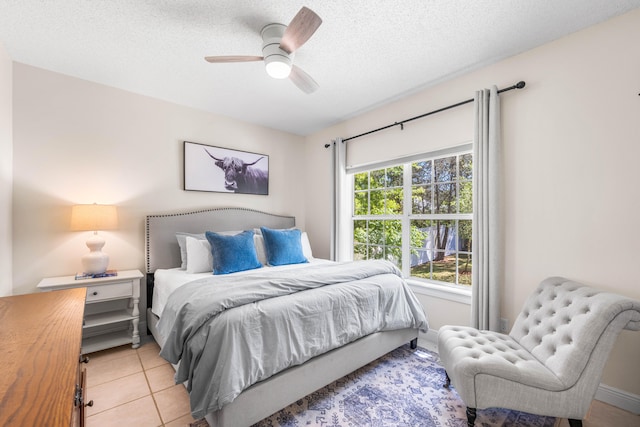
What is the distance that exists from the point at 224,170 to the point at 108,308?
1.95m

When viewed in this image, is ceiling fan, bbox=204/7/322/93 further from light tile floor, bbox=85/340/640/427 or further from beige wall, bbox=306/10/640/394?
light tile floor, bbox=85/340/640/427

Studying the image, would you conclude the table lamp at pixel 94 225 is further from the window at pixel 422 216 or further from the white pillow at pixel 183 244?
the window at pixel 422 216

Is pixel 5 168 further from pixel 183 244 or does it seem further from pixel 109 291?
pixel 183 244

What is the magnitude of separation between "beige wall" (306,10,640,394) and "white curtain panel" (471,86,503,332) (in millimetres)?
119

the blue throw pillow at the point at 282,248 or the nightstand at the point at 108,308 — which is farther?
the blue throw pillow at the point at 282,248

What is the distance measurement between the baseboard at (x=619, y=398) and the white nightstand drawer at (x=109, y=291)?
3773mm

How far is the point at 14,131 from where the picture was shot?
7.90 ft

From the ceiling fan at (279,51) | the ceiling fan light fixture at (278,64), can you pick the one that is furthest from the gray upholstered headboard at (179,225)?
the ceiling fan light fixture at (278,64)

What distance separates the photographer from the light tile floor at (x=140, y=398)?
170 centimetres

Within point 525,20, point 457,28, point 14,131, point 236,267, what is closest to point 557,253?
point 525,20

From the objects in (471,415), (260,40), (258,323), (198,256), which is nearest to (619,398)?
(471,415)

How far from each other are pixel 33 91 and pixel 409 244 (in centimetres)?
398

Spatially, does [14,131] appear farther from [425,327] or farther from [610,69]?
[610,69]

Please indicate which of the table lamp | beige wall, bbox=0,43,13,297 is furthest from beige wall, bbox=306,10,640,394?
beige wall, bbox=0,43,13,297
